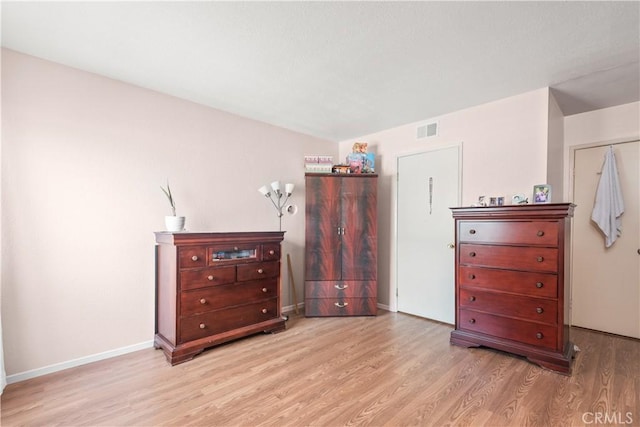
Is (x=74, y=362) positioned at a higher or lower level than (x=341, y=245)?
lower

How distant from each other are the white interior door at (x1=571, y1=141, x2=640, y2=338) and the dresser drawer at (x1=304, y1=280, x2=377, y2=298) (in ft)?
7.45

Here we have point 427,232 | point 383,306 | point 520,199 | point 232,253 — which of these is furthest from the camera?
point 383,306

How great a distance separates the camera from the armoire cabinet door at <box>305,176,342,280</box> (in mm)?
3584

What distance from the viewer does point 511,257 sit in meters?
2.50

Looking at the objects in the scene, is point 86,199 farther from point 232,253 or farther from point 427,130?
point 427,130

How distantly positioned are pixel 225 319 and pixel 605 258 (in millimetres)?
3934

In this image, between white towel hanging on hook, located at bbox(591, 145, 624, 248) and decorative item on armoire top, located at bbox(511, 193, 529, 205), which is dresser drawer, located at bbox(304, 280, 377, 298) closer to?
decorative item on armoire top, located at bbox(511, 193, 529, 205)

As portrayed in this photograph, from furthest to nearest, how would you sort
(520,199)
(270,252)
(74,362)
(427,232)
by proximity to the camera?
(427,232) < (270,252) < (520,199) < (74,362)

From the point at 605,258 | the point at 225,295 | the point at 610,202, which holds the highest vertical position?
the point at 610,202

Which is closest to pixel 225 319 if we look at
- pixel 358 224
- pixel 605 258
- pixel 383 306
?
pixel 358 224

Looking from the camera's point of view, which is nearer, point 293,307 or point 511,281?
point 511,281

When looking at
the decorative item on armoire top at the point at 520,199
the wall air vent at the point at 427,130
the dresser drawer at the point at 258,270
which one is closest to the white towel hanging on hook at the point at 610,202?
the decorative item on armoire top at the point at 520,199

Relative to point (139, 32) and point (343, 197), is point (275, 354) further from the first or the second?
point (139, 32)

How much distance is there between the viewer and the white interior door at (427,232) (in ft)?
11.0
